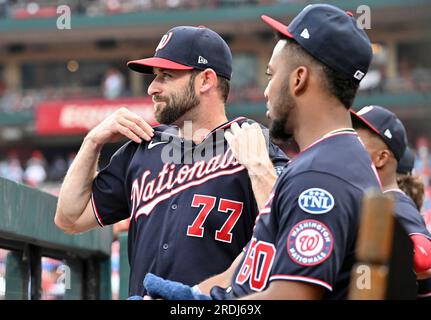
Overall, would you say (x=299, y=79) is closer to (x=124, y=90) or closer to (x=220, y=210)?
(x=220, y=210)

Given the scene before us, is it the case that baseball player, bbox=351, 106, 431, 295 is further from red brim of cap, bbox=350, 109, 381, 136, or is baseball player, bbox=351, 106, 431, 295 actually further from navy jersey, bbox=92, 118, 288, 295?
navy jersey, bbox=92, 118, 288, 295

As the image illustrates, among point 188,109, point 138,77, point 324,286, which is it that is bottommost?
point 324,286

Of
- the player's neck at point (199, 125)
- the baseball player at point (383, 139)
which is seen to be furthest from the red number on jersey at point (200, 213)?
the baseball player at point (383, 139)

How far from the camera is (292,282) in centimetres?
227

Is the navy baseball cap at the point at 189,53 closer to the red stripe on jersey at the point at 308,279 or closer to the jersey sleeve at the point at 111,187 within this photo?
the jersey sleeve at the point at 111,187

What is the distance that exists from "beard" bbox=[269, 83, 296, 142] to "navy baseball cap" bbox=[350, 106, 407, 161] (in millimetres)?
1689

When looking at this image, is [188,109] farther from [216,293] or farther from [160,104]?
[216,293]

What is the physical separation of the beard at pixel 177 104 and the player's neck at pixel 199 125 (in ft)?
0.13

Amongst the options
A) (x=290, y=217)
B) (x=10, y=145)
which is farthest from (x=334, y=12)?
(x=10, y=145)

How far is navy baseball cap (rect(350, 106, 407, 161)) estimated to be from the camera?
4.26 meters

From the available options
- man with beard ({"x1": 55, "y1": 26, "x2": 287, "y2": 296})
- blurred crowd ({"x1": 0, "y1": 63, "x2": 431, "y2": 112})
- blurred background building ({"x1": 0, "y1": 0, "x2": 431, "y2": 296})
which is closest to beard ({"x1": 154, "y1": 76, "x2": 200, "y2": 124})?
man with beard ({"x1": 55, "y1": 26, "x2": 287, "y2": 296})

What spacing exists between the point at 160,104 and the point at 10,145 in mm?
24993

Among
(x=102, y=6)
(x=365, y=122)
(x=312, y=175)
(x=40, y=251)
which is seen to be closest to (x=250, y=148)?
(x=312, y=175)

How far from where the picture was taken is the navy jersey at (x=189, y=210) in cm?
328
